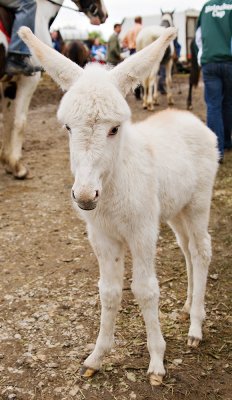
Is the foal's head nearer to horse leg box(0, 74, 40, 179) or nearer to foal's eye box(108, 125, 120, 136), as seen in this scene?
foal's eye box(108, 125, 120, 136)

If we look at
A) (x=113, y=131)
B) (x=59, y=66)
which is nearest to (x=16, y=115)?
(x=59, y=66)

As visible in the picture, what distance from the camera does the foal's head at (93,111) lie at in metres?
2.14

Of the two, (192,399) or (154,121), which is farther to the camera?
(154,121)

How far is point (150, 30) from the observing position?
12.0 meters

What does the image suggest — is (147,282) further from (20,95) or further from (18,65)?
(20,95)

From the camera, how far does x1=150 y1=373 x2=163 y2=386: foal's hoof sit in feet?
9.25

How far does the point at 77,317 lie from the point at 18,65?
12.1 ft

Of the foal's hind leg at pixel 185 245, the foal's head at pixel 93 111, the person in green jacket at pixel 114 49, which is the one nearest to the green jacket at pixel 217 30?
the foal's hind leg at pixel 185 245

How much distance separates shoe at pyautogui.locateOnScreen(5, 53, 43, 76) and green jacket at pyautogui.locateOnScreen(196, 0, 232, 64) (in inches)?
95.1

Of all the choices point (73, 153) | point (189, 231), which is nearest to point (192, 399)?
point (189, 231)

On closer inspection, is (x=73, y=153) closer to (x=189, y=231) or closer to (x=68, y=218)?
(x=189, y=231)

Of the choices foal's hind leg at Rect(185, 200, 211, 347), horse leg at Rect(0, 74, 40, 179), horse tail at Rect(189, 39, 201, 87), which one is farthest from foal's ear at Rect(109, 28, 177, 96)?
horse tail at Rect(189, 39, 201, 87)

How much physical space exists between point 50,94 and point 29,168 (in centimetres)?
837

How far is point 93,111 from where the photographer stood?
7.04 ft
